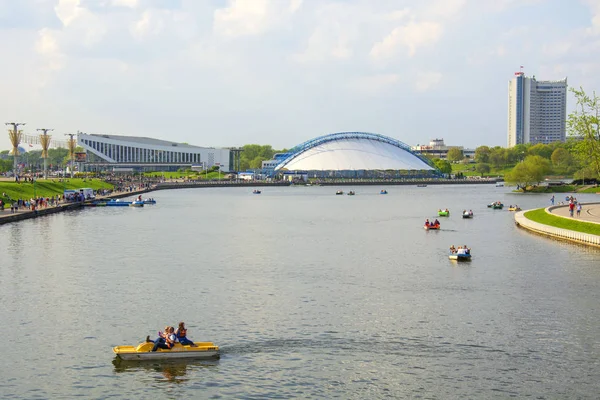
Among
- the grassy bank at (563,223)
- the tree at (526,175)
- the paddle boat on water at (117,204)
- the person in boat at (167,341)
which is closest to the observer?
the person in boat at (167,341)

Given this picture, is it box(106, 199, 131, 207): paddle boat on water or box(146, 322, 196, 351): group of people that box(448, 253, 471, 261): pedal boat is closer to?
box(146, 322, 196, 351): group of people

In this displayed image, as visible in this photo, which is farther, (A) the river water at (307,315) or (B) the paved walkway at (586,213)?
(B) the paved walkway at (586,213)

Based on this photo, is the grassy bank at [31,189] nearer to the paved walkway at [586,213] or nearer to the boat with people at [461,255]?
the boat with people at [461,255]

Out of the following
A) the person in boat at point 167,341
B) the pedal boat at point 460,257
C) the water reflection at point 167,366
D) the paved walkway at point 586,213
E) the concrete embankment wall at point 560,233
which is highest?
the paved walkway at point 586,213

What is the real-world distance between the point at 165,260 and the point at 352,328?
71.8 feet

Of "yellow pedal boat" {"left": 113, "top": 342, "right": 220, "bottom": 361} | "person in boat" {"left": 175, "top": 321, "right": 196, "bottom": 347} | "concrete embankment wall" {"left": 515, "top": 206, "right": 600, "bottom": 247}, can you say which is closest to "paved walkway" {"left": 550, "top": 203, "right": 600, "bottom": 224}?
"concrete embankment wall" {"left": 515, "top": 206, "right": 600, "bottom": 247}

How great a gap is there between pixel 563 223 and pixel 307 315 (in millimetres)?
38262

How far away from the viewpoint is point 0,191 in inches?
3607

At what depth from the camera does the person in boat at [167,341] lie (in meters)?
27.0

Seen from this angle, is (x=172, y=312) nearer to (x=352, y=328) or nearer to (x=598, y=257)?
(x=352, y=328)

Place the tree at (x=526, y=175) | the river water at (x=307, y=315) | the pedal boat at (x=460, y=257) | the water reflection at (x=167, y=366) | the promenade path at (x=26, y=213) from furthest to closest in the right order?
the tree at (x=526, y=175)
the promenade path at (x=26, y=213)
the pedal boat at (x=460, y=257)
the water reflection at (x=167, y=366)
the river water at (x=307, y=315)

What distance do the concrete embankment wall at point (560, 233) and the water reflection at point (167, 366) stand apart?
122ft

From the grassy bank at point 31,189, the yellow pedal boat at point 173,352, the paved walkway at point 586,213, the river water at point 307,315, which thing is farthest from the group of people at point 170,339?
the grassy bank at point 31,189

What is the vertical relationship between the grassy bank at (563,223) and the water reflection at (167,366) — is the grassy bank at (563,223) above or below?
above
